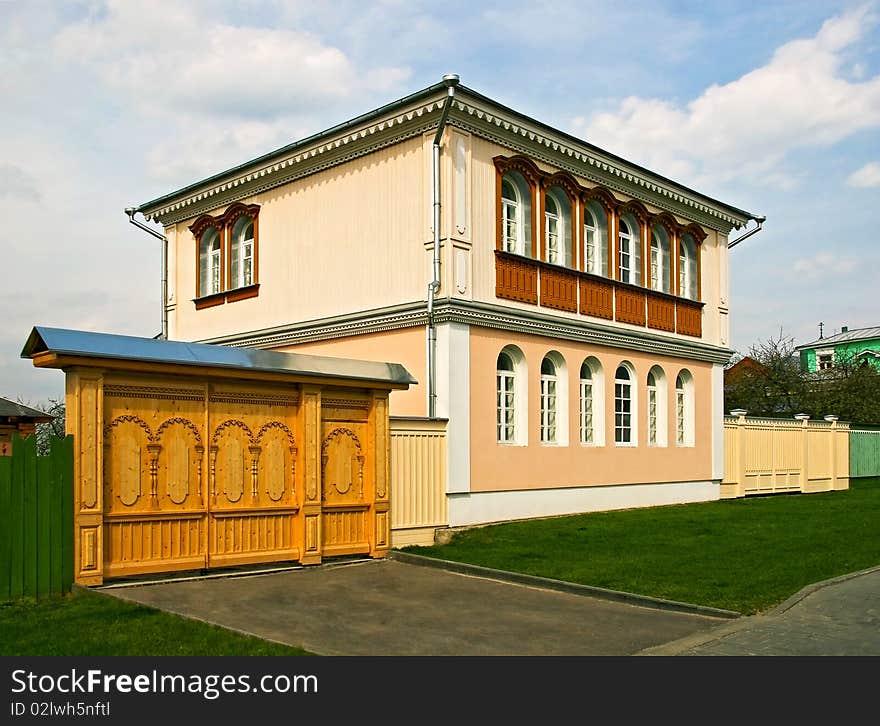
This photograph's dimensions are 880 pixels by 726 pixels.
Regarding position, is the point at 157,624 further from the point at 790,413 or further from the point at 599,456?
the point at 790,413

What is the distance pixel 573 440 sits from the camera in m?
Result: 20.0

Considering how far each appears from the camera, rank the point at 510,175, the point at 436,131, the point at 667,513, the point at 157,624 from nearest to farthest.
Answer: the point at 157,624 → the point at 436,131 → the point at 510,175 → the point at 667,513

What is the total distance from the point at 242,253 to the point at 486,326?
741cm

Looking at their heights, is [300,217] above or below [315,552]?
above

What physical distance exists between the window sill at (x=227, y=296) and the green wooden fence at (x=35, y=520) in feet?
37.3

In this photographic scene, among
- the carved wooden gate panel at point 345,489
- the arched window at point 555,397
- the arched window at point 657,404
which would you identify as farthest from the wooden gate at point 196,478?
the arched window at point 657,404

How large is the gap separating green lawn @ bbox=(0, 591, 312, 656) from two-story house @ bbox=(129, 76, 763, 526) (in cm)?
778

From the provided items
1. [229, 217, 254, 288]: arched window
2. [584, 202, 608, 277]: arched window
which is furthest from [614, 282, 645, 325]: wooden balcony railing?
[229, 217, 254, 288]: arched window

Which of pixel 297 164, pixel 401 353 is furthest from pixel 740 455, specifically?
pixel 297 164

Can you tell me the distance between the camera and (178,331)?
24312 mm

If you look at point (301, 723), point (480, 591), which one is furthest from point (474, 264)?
point (301, 723)

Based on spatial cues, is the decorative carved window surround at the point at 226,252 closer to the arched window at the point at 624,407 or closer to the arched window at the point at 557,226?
the arched window at the point at 557,226

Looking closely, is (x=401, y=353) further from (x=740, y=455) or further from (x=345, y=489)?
(x=740, y=455)

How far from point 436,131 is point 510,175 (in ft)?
6.84
